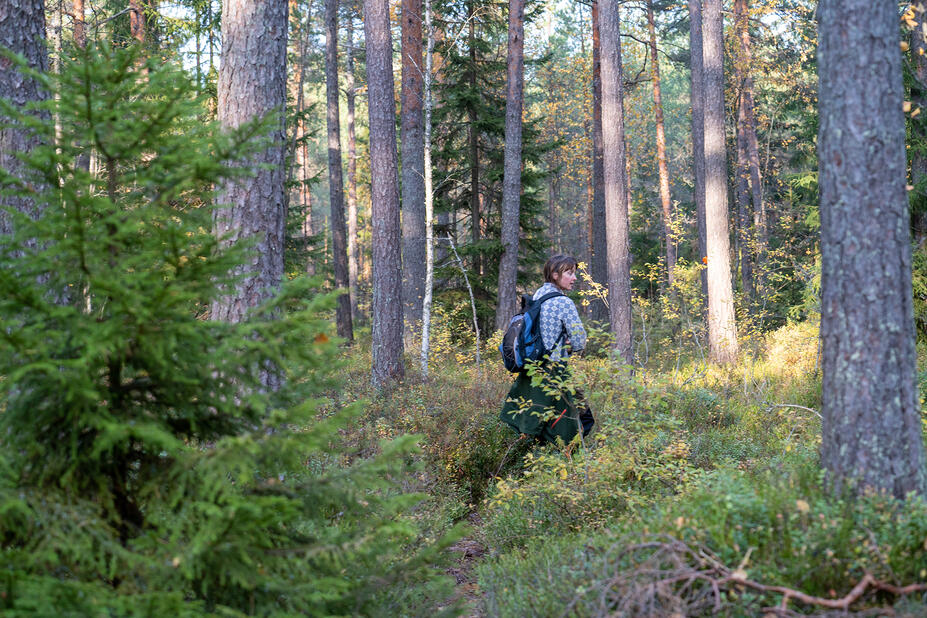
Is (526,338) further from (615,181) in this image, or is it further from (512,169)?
(512,169)

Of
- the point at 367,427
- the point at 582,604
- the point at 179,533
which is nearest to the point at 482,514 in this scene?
the point at 367,427

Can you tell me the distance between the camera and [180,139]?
275 cm

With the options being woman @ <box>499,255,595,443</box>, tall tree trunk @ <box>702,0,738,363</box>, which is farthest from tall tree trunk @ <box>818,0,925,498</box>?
tall tree trunk @ <box>702,0,738,363</box>

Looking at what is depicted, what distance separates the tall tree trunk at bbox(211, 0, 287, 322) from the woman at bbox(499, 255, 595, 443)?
2.31m

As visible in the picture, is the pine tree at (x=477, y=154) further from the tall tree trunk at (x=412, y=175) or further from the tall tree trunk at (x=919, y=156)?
the tall tree trunk at (x=919, y=156)

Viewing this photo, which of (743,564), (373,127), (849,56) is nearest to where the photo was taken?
(743,564)

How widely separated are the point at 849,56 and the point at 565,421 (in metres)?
3.59

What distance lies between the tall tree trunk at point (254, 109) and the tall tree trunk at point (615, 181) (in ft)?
21.5

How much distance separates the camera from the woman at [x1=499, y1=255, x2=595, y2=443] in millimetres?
5594

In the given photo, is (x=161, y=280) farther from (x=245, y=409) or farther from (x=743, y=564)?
(x=743, y=564)

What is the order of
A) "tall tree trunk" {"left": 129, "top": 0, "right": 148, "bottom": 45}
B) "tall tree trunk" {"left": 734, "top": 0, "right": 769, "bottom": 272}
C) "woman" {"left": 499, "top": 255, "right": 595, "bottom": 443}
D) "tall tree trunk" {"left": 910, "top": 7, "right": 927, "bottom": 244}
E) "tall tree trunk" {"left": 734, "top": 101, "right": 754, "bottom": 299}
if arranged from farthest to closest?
1. "tall tree trunk" {"left": 734, "top": 101, "right": 754, "bottom": 299}
2. "tall tree trunk" {"left": 734, "top": 0, "right": 769, "bottom": 272}
3. "tall tree trunk" {"left": 129, "top": 0, "right": 148, "bottom": 45}
4. "tall tree trunk" {"left": 910, "top": 7, "right": 927, "bottom": 244}
5. "woman" {"left": 499, "top": 255, "right": 595, "bottom": 443}

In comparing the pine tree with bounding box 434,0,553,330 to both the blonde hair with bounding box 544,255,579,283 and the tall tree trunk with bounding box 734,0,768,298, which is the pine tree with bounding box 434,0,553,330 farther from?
the blonde hair with bounding box 544,255,579,283

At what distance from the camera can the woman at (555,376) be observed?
5.59 meters

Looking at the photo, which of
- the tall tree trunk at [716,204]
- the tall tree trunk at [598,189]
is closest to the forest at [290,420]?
the tall tree trunk at [716,204]
